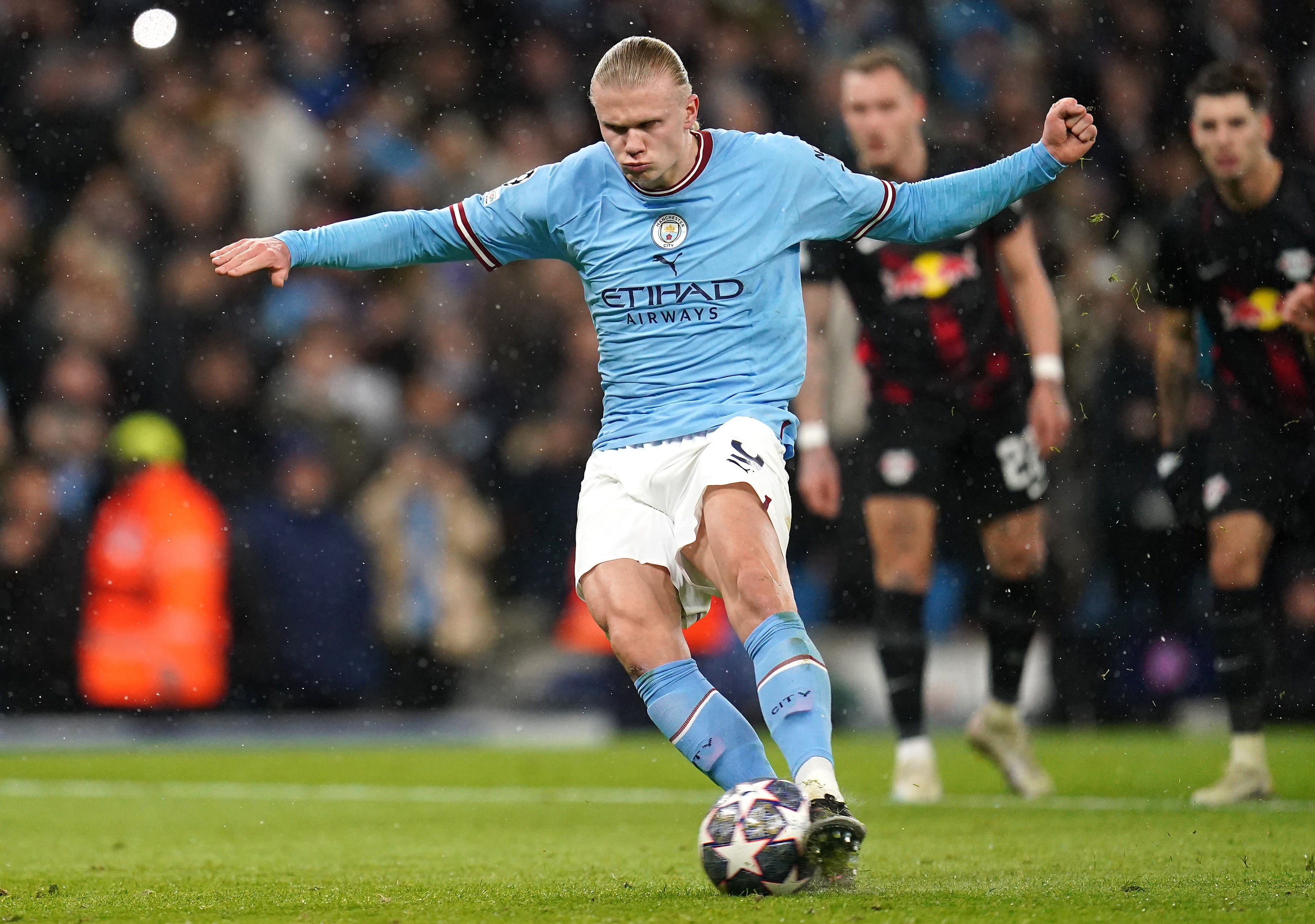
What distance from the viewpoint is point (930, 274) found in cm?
736

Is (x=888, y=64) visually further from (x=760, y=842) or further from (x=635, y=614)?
(x=760, y=842)

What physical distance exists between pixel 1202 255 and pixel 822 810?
3.77 metres

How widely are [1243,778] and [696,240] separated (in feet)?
10.8

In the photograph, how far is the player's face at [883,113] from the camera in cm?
719

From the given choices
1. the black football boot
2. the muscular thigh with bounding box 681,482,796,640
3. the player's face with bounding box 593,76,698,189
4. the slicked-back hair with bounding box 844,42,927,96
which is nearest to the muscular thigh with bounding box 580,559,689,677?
the muscular thigh with bounding box 681,482,796,640

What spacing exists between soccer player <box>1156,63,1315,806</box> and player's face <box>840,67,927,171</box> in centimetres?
103

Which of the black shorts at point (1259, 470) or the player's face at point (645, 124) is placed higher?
the player's face at point (645, 124)

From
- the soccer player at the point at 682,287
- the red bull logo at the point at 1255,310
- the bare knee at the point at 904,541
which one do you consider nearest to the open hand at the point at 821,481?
the bare knee at the point at 904,541

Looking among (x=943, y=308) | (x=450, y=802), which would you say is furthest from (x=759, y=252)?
(x=450, y=802)

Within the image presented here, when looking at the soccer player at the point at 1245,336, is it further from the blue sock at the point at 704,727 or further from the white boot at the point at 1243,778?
the blue sock at the point at 704,727

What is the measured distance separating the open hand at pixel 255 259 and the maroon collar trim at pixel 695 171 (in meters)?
0.88

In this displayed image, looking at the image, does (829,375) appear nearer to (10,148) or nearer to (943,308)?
(943,308)

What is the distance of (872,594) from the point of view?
439 inches

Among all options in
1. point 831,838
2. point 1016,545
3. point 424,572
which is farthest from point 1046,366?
point 424,572
